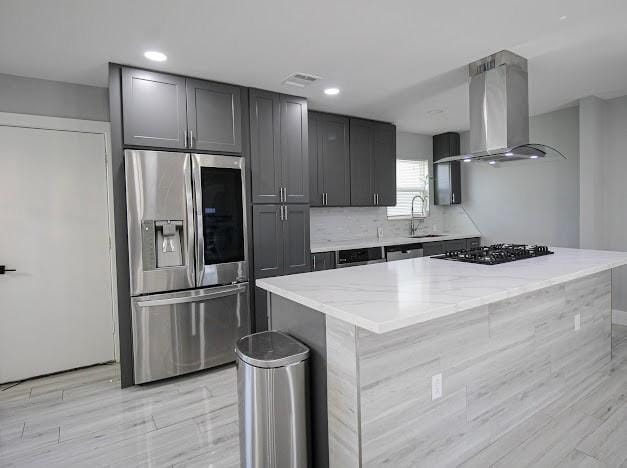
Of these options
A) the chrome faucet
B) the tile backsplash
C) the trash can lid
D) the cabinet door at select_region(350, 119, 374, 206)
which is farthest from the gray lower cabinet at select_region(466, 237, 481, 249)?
the trash can lid

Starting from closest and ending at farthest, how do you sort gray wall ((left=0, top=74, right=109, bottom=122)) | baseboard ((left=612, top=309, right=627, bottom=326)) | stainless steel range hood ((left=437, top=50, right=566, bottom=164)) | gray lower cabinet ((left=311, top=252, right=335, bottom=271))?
stainless steel range hood ((left=437, top=50, right=566, bottom=164)), gray wall ((left=0, top=74, right=109, bottom=122)), gray lower cabinet ((left=311, top=252, right=335, bottom=271)), baseboard ((left=612, top=309, right=627, bottom=326))

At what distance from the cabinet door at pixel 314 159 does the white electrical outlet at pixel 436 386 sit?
2.77 meters

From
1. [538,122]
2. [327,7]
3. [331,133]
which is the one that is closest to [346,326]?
[327,7]

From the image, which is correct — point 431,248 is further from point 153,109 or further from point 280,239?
point 153,109

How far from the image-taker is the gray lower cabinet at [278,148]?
356 centimetres

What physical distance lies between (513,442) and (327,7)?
2.74 metres

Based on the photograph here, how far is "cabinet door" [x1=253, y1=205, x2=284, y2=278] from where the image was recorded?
3566 millimetres

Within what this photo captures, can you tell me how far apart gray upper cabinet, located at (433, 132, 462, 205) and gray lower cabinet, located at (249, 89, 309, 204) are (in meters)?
2.83

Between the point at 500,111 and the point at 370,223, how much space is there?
255cm

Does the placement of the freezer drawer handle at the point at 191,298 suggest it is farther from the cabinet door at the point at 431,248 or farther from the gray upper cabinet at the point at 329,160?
the cabinet door at the point at 431,248

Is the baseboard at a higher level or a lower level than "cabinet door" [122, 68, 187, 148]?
lower

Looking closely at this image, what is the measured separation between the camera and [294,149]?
3.81 meters

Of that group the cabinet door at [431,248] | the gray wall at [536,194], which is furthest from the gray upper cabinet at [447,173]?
the cabinet door at [431,248]

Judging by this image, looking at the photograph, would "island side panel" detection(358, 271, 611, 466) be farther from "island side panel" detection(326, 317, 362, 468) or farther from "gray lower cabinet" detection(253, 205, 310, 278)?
"gray lower cabinet" detection(253, 205, 310, 278)
